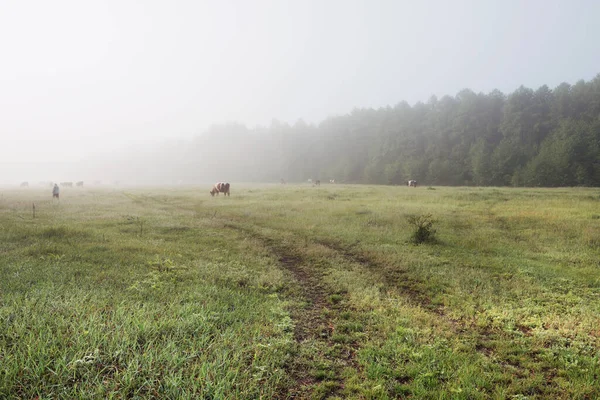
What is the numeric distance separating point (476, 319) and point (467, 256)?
6610mm

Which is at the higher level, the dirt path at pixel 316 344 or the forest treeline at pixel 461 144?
the forest treeline at pixel 461 144

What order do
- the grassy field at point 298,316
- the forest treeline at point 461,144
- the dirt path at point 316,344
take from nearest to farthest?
1. the grassy field at point 298,316
2. the dirt path at point 316,344
3. the forest treeline at point 461,144

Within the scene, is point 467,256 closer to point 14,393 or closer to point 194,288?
point 194,288

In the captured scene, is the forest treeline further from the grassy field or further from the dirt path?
the dirt path

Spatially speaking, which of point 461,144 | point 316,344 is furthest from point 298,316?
point 461,144

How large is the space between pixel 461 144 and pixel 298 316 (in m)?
89.8

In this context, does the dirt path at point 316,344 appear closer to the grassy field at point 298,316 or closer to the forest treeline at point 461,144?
the grassy field at point 298,316

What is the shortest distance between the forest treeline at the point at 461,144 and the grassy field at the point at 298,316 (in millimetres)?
61069

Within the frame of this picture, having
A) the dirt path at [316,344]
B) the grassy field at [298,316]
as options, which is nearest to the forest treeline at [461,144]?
the grassy field at [298,316]

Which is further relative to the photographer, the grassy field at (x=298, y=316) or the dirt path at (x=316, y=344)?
the dirt path at (x=316, y=344)

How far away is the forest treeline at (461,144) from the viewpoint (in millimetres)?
62125

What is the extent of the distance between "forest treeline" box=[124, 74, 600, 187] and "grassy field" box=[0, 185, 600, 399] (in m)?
61.1

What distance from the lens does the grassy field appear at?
5.33 metres

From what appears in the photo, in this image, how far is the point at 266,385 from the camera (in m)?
5.36
